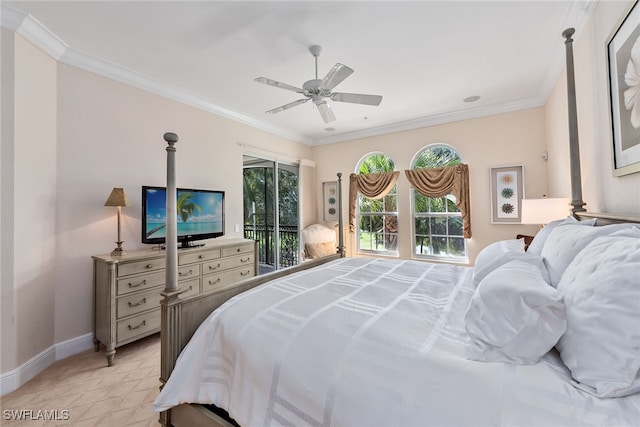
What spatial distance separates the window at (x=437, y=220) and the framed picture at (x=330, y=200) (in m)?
1.52

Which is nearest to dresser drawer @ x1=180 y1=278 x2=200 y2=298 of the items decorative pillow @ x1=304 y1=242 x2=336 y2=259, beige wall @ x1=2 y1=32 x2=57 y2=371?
beige wall @ x1=2 y1=32 x2=57 y2=371

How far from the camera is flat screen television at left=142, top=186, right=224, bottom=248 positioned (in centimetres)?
272

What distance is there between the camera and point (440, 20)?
6.98 feet

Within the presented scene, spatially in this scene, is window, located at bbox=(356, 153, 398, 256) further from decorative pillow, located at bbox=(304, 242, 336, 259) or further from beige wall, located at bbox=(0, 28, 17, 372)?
beige wall, located at bbox=(0, 28, 17, 372)

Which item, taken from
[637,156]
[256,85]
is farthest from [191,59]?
[637,156]

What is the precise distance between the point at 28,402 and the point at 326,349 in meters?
2.35

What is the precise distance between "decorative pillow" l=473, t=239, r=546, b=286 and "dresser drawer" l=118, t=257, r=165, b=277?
269 centimetres

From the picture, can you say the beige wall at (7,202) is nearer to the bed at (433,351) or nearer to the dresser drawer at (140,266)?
the dresser drawer at (140,266)

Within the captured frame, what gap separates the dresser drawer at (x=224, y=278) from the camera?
3029mm

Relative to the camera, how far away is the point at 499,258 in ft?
4.85

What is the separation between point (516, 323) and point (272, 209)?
4.25 metres

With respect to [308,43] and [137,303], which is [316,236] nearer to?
[137,303]

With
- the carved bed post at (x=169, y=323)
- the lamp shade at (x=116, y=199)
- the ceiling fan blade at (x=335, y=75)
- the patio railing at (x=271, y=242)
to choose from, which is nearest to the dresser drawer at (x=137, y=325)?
the lamp shade at (x=116, y=199)

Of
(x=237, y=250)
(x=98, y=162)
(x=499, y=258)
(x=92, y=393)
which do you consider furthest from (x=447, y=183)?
(x=92, y=393)
